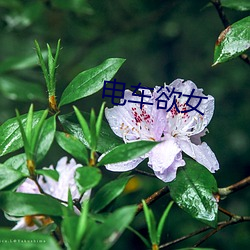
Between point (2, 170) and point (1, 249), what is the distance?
0.86 feet

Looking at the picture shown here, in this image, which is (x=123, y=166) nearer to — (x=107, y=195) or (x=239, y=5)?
(x=107, y=195)

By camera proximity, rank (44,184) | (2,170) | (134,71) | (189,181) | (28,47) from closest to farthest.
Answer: (2,170) < (189,181) < (44,184) < (28,47) < (134,71)

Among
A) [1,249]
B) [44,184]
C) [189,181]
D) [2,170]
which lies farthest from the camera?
[44,184]

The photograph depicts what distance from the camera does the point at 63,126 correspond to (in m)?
1.21

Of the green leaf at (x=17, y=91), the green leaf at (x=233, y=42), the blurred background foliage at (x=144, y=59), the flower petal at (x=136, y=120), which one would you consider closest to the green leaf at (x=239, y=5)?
the green leaf at (x=233, y=42)

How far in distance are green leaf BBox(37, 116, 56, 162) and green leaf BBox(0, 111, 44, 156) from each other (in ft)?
0.37

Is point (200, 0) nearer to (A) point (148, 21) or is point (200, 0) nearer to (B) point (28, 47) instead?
(A) point (148, 21)

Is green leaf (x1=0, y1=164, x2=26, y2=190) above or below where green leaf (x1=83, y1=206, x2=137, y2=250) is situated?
above

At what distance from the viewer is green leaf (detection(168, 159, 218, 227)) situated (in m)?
1.13

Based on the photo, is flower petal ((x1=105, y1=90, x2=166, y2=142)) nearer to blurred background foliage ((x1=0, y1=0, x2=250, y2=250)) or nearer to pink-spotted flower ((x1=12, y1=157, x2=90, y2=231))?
pink-spotted flower ((x1=12, y1=157, x2=90, y2=231))

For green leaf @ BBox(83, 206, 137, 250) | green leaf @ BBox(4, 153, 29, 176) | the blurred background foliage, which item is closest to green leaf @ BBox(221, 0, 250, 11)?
green leaf @ BBox(4, 153, 29, 176)

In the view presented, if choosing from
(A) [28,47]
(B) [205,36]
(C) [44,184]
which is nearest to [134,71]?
(B) [205,36]

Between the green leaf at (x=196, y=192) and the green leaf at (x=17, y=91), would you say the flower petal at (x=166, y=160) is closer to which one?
the green leaf at (x=196, y=192)

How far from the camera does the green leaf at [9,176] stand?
1.03m
